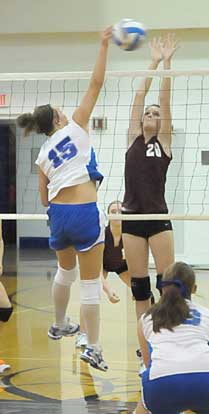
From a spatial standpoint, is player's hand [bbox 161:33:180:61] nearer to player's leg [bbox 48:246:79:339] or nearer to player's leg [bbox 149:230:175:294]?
player's leg [bbox 149:230:175:294]

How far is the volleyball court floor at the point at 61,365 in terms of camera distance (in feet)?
15.6

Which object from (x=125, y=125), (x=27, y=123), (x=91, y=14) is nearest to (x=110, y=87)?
(x=125, y=125)

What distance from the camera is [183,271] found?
385 cm

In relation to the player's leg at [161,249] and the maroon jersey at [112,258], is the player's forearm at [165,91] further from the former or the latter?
the maroon jersey at [112,258]

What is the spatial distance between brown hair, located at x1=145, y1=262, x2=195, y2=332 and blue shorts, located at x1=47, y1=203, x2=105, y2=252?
0.79 meters

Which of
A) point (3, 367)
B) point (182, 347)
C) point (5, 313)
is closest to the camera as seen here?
point (182, 347)

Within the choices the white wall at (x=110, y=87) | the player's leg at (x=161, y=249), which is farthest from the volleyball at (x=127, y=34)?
the white wall at (x=110, y=87)

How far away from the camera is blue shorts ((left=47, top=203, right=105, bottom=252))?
452 cm

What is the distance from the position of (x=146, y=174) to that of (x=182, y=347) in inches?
68.1

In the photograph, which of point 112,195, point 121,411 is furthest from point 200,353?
point 112,195

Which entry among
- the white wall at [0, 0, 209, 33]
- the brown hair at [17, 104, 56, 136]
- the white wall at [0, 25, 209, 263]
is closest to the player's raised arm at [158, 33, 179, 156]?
the brown hair at [17, 104, 56, 136]

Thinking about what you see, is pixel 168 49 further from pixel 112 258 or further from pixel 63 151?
pixel 112 258

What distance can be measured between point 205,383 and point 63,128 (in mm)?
1803

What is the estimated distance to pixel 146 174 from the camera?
5152 mm
